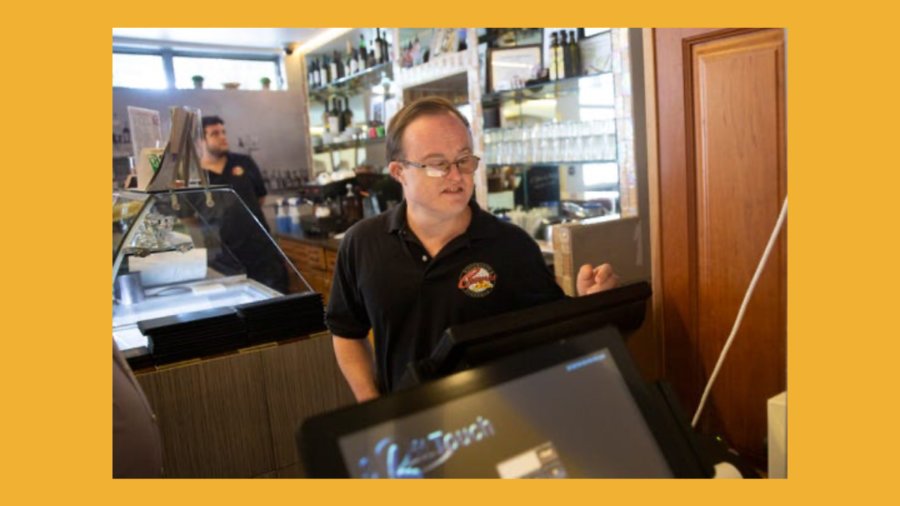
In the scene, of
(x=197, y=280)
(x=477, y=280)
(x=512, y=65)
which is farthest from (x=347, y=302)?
(x=512, y=65)

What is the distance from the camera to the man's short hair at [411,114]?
61.5 inches

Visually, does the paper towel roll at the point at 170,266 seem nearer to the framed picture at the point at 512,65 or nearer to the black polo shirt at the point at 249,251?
the black polo shirt at the point at 249,251

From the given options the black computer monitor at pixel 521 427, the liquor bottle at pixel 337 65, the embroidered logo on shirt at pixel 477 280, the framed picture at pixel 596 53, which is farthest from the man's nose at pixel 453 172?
the liquor bottle at pixel 337 65

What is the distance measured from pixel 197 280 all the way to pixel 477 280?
5.18 ft

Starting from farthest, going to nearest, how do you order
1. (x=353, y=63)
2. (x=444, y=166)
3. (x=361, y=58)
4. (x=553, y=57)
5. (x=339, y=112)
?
(x=339, y=112), (x=353, y=63), (x=361, y=58), (x=553, y=57), (x=444, y=166)

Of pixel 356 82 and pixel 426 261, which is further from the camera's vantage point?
pixel 356 82

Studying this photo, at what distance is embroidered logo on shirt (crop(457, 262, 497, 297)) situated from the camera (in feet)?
5.22

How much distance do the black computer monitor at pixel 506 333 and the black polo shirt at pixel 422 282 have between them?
1.89 ft

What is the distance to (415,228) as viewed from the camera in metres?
1.65

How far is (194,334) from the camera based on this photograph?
7.02 ft

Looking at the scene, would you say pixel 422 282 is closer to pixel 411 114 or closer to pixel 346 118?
pixel 411 114

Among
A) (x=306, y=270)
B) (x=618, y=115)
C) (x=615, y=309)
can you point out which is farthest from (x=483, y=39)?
(x=615, y=309)

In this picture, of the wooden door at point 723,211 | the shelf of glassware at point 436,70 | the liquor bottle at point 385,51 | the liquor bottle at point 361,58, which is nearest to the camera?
the wooden door at point 723,211

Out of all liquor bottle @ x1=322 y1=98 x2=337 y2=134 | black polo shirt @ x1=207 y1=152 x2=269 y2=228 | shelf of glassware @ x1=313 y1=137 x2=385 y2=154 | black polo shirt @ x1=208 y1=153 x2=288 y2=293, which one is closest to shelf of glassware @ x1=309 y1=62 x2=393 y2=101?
liquor bottle @ x1=322 y1=98 x2=337 y2=134
